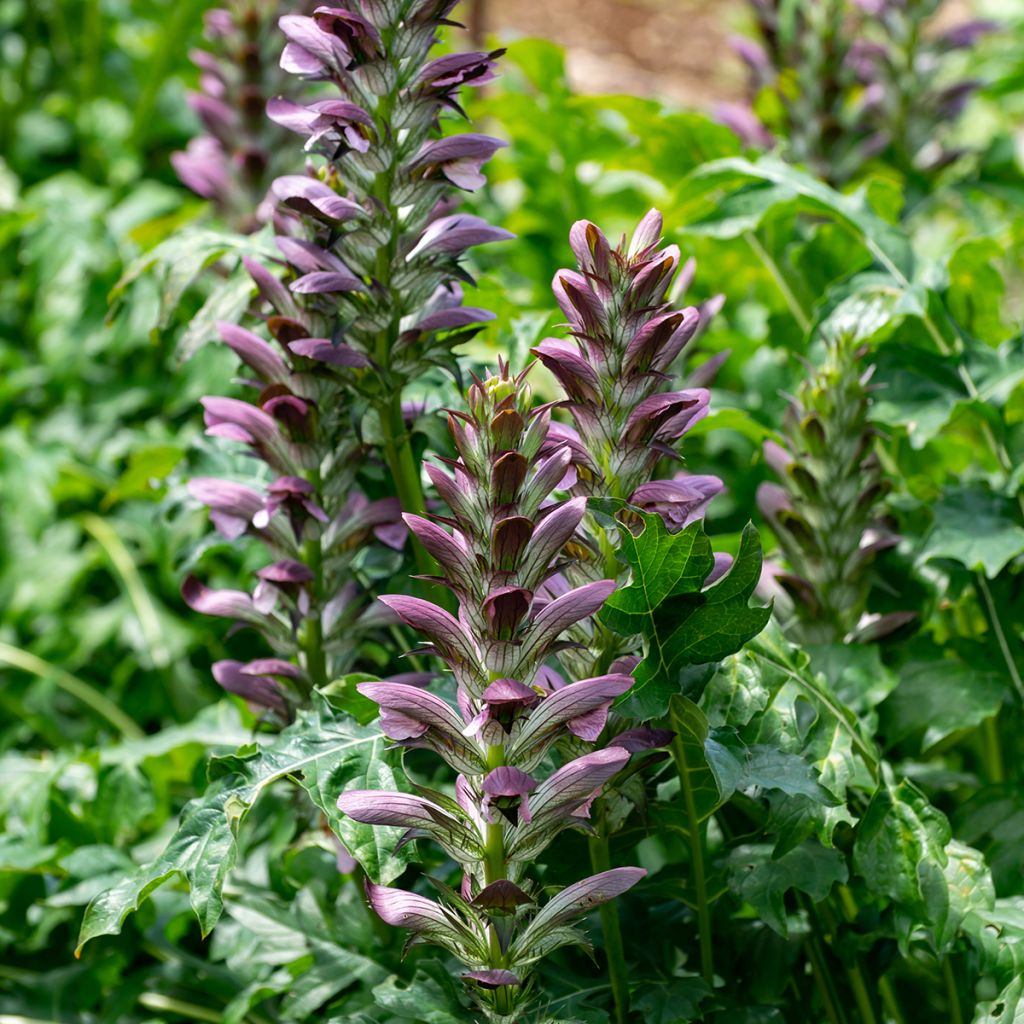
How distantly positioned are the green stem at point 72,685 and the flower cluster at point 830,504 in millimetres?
1603

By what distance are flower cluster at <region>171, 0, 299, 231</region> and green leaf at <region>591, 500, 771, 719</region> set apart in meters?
1.94

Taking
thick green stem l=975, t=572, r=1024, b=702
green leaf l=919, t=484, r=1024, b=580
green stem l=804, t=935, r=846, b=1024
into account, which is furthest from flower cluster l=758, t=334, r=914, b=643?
green stem l=804, t=935, r=846, b=1024

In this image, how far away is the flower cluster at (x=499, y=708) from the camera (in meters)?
1.43

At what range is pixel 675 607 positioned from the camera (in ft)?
5.14

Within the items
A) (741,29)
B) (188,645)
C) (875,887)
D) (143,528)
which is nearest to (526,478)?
(875,887)

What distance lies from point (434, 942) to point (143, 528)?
6.78 ft

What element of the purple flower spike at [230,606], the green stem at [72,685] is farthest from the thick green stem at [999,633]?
the green stem at [72,685]

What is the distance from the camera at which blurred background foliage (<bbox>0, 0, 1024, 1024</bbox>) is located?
215 centimetres

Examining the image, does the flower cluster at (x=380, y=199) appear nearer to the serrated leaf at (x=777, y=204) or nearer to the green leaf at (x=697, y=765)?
the green leaf at (x=697, y=765)

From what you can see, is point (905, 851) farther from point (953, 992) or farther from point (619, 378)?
point (619, 378)

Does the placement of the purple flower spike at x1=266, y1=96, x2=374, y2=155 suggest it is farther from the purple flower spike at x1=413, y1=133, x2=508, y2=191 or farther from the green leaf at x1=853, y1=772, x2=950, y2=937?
the green leaf at x1=853, y1=772, x2=950, y2=937

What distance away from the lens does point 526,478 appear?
147 centimetres

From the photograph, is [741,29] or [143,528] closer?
[143,528]

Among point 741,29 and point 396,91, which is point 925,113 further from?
point 741,29
